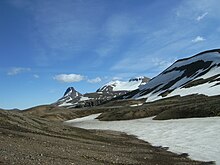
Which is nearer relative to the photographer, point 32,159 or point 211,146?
point 32,159

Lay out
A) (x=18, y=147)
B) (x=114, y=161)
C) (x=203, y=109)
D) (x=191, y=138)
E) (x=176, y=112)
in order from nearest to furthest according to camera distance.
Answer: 1. (x=18, y=147)
2. (x=114, y=161)
3. (x=191, y=138)
4. (x=203, y=109)
5. (x=176, y=112)

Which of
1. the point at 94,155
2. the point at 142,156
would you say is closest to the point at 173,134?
the point at 142,156

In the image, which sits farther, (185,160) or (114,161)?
(185,160)

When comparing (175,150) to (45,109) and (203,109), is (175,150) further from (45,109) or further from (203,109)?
(45,109)

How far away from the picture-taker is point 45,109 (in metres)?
176

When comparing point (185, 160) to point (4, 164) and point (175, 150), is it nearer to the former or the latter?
point (175, 150)

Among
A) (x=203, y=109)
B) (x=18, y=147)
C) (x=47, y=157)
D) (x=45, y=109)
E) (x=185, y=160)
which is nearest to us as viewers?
(x=47, y=157)

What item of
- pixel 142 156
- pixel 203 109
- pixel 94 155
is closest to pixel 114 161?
pixel 94 155

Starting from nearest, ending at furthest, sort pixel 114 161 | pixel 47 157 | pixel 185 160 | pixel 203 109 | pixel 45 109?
pixel 47 157 → pixel 114 161 → pixel 185 160 → pixel 203 109 → pixel 45 109

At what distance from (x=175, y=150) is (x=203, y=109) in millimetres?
34748

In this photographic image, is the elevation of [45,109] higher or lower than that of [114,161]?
higher

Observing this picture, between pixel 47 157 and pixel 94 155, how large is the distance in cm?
616

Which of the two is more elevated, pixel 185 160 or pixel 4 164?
pixel 4 164

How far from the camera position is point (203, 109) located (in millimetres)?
67812
